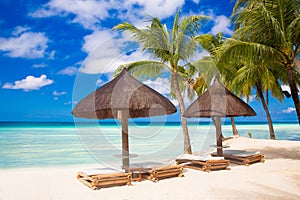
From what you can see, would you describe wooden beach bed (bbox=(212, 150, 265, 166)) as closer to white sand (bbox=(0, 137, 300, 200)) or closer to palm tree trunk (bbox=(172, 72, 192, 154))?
white sand (bbox=(0, 137, 300, 200))

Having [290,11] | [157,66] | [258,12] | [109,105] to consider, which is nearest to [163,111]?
[109,105]

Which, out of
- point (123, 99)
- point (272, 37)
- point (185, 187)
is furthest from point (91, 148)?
point (185, 187)

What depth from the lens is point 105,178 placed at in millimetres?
5410

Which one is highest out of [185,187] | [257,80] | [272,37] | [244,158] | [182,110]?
[272,37]

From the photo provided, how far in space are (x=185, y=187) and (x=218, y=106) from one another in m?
3.26

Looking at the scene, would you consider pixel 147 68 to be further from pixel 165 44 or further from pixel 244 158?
pixel 244 158

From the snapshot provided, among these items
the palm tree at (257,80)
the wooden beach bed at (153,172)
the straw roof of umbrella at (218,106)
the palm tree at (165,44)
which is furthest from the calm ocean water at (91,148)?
the palm tree at (257,80)

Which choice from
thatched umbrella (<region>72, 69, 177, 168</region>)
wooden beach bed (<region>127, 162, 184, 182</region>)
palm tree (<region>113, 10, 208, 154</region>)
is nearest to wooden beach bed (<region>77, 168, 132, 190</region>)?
wooden beach bed (<region>127, 162, 184, 182</region>)

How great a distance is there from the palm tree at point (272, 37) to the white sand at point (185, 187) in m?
3.22

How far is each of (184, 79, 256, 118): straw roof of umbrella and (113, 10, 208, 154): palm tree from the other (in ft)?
4.05

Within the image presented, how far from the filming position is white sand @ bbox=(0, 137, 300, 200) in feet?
15.9

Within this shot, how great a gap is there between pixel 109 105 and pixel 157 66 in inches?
161

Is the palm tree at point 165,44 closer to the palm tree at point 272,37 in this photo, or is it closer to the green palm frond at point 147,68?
the green palm frond at point 147,68

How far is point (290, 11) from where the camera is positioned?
329 inches
